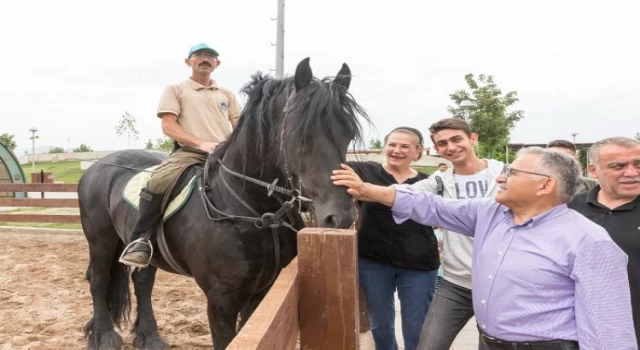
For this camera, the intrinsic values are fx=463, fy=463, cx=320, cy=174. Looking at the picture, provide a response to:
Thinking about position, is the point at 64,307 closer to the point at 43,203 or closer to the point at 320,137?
the point at 320,137

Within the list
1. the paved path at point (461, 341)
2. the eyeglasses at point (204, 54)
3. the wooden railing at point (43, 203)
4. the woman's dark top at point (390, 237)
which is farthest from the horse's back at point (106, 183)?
the wooden railing at point (43, 203)

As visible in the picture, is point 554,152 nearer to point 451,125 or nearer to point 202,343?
point 451,125

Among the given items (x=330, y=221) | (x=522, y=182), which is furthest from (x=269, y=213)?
(x=522, y=182)

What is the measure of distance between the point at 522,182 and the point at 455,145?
37.4 inches

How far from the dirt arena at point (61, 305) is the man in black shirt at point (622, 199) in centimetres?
348

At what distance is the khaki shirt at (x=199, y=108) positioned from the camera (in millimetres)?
3436

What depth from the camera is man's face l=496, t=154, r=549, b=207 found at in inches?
71.9

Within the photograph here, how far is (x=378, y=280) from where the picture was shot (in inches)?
121

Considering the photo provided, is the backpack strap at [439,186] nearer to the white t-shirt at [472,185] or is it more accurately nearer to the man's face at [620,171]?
the white t-shirt at [472,185]

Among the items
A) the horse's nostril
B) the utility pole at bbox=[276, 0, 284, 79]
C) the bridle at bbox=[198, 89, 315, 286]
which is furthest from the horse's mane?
the utility pole at bbox=[276, 0, 284, 79]

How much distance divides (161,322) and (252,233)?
291cm

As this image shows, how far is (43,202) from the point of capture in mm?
11461

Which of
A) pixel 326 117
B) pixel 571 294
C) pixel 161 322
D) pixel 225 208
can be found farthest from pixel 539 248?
pixel 161 322

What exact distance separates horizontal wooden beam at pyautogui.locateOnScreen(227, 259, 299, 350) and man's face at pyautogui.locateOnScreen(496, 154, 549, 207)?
916 millimetres
